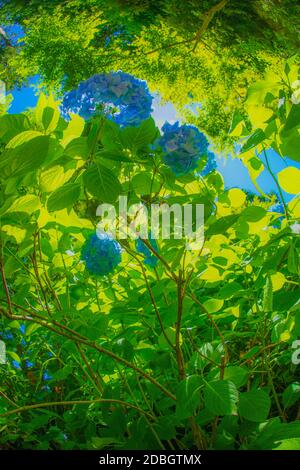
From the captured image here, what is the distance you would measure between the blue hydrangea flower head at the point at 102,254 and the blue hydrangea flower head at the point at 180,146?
0.55ft

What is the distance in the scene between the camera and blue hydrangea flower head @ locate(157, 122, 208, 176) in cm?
63

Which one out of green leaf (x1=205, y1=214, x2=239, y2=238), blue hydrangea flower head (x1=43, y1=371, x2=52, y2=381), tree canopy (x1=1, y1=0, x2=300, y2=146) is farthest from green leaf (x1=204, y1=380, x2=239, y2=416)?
tree canopy (x1=1, y1=0, x2=300, y2=146)

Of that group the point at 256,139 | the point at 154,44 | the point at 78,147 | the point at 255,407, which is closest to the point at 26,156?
the point at 78,147

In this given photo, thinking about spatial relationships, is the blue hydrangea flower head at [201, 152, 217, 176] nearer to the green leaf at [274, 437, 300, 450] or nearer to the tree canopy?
the green leaf at [274, 437, 300, 450]

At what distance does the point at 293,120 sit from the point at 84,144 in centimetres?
21

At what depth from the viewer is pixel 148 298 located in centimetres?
85

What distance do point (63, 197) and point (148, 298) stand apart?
342 mm

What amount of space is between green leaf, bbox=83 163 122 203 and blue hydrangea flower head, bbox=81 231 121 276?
0.74 ft

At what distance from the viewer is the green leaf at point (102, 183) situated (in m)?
0.52

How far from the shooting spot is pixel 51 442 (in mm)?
1101

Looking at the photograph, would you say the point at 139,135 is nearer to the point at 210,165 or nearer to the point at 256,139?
the point at 256,139

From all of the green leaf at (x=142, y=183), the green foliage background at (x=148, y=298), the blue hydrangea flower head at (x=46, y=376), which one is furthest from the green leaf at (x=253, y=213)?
the blue hydrangea flower head at (x=46, y=376)

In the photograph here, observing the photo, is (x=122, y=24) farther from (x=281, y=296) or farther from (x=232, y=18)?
(x=281, y=296)

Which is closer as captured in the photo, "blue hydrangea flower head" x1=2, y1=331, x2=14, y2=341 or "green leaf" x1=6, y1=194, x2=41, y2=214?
"green leaf" x1=6, y1=194, x2=41, y2=214
